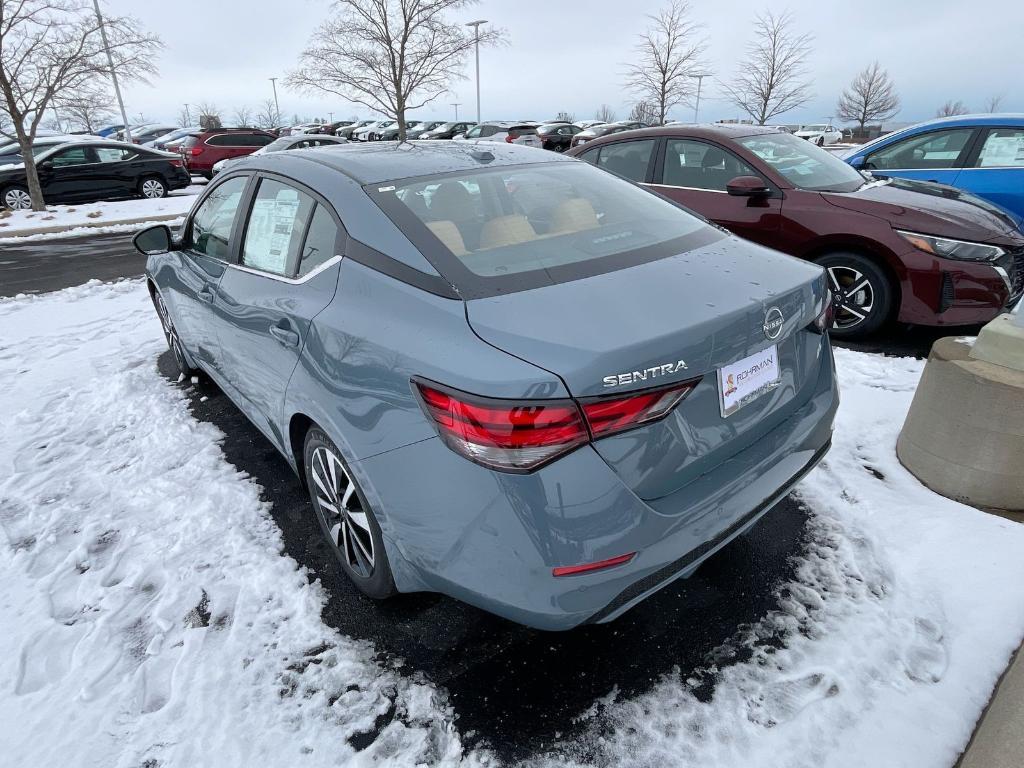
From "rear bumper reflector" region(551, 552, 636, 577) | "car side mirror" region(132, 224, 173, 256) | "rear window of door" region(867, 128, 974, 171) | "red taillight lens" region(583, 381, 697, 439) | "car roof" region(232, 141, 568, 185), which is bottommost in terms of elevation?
"rear bumper reflector" region(551, 552, 636, 577)

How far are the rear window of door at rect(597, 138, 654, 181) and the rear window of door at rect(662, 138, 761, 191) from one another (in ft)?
0.67

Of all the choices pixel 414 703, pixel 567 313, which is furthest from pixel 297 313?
pixel 414 703

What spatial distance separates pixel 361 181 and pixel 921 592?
263 centimetres

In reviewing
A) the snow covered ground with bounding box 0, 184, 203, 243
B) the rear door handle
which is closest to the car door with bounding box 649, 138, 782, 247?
the rear door handle

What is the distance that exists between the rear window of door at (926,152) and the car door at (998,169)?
15cm

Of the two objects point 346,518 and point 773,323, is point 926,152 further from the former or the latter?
point 346,518

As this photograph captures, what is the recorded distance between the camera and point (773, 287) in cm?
203

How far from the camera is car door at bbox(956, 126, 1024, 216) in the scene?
19.9 feet

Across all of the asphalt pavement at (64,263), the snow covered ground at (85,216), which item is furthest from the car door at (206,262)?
the snow covered ground at (85,216)

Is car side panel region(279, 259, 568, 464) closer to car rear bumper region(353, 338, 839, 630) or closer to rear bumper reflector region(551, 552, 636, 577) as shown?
car rear bumper region(353, 338, 839, 630)

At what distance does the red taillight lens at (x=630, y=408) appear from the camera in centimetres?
160

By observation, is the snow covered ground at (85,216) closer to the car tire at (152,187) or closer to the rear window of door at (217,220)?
the car tire at (152,187)

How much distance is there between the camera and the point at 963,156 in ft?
21.0

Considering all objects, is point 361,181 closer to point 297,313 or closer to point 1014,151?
point 297,313
